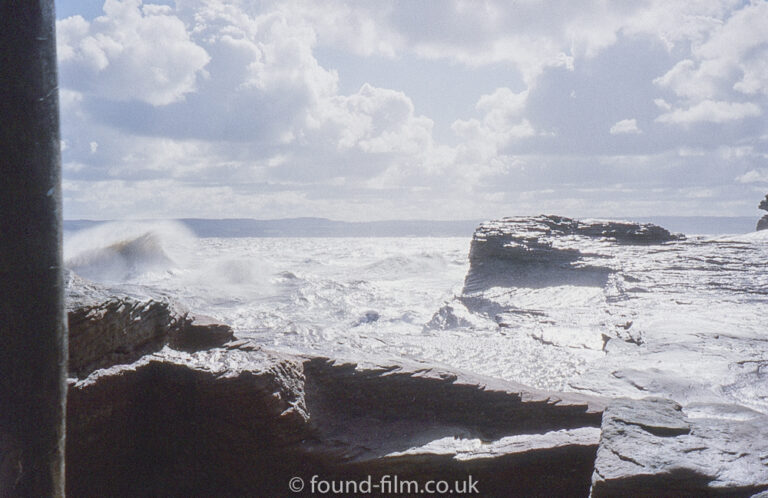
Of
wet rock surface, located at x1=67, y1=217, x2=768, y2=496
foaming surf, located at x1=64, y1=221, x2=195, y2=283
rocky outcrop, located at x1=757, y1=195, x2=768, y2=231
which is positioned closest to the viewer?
wet rock surface, located at x1=67, y1=217, x2=768, y2=496

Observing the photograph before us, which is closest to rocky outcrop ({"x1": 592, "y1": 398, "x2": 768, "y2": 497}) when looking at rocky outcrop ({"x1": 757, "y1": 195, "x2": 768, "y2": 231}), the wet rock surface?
the wet rock surface

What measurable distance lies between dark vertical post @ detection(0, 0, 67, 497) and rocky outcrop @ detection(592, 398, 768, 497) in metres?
1.69

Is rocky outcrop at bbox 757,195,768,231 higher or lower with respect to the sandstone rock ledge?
higher

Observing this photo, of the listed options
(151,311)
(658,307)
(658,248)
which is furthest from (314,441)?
(658,248)

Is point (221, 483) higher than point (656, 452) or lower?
lower

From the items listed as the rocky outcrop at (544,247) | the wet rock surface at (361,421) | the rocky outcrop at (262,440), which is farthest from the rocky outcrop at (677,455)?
the rocky outcrop at (544,247)

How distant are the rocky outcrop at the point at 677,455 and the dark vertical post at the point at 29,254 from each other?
1.69 m

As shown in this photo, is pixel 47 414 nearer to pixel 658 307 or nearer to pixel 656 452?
pixel 656 452

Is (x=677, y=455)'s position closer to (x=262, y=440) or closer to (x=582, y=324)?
(x=262, y=440)

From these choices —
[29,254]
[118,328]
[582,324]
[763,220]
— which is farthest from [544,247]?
[29,254]

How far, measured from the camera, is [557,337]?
4.56 meters

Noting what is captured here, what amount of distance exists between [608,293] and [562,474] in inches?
172

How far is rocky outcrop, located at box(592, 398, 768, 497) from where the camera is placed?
1.84 metres

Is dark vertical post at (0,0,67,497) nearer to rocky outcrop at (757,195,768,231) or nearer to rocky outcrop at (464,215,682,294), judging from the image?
rocky outcrop at (464,215,682,294)
